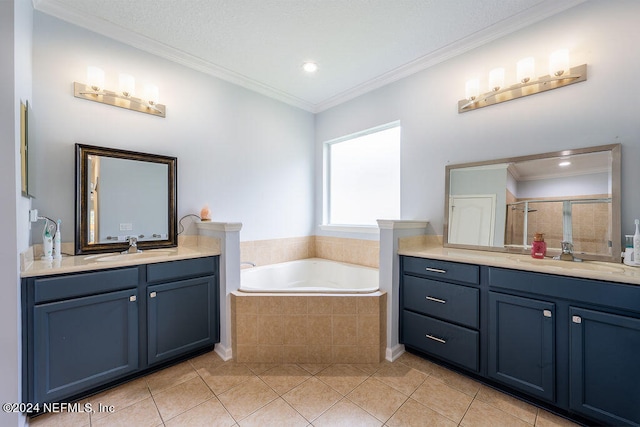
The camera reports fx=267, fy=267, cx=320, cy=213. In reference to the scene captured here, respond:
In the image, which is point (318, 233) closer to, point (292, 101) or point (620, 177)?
point (292, 101)

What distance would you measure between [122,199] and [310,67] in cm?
206

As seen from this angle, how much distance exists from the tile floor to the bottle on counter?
3.12 feet

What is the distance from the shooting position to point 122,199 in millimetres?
2213

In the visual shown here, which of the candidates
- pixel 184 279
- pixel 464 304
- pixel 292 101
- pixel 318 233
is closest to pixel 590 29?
pixel 464 304

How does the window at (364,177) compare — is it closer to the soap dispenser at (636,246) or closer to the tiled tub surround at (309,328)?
the tiled tub surround at (309,328)

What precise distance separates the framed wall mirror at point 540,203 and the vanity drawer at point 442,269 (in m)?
0.48

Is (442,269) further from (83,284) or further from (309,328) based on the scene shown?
(83,284)

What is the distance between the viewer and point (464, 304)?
188cm

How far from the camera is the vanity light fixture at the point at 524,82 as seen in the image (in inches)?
71.5

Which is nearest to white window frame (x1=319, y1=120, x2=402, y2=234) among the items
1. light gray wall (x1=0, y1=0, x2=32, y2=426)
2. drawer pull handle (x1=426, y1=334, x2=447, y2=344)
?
drawer pull handle (x1=426, y1=334, x2=447, y2=344)

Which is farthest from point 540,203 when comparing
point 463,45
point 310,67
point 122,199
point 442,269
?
point 122,199

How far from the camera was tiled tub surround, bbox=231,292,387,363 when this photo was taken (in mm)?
2080

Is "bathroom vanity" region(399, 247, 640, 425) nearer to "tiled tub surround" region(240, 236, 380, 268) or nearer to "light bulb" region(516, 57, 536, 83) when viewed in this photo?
"tiled tub surround" region(240, 236, 380, 268)

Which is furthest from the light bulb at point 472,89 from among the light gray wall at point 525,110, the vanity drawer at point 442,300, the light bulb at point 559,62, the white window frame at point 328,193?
the vanity drawer at point 442,300
